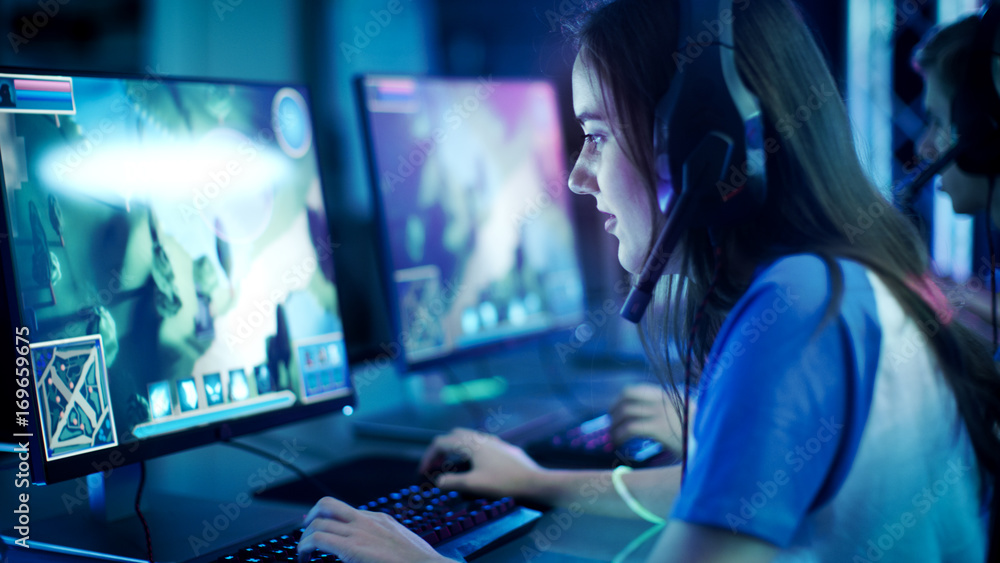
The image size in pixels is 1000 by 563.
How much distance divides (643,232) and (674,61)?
166 mm

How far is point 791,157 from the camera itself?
0.69 m

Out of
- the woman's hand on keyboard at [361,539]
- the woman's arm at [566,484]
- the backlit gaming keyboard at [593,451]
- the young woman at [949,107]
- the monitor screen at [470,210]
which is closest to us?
the woman's hand on keyboard at [361,539]

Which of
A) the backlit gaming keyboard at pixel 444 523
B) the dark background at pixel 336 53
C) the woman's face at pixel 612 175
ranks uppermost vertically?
the dark background at pixel 336 53

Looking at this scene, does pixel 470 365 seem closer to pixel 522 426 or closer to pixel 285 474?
pixel 522 426

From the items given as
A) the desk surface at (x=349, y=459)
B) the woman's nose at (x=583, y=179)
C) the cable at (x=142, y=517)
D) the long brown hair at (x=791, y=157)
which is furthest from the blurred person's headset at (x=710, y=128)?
the cable at (x=142, y=517)

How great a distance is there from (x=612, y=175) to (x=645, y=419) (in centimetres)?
49

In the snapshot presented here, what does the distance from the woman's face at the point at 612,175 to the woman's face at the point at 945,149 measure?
2.91 ft

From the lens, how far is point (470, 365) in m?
1.67

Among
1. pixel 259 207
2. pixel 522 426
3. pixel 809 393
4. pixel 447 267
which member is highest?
pixel 259 207

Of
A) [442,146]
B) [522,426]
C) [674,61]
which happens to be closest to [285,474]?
[522,426]

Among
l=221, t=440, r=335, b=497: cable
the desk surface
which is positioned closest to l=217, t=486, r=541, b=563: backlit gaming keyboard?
the desk surface

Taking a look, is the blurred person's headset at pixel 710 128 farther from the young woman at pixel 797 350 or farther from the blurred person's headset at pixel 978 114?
the blurred person's headset at pixel 978 114

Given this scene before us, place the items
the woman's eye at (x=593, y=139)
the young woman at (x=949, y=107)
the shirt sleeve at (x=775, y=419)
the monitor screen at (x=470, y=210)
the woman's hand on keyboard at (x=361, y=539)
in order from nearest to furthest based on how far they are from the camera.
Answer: the shirt sleeve at (x=775, y=419), the woman's hand on keyboard at (x=361, y=539), the woman's eye at (x=593, y=139), the monitor screen at (x=470, y=210), the young woman at (x=949, y=107)

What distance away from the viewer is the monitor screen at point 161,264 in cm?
74
